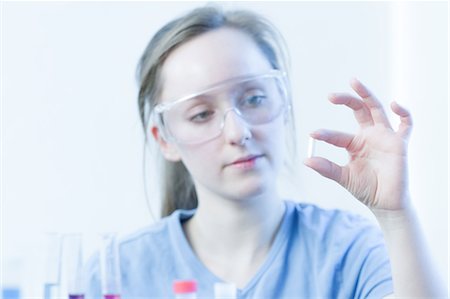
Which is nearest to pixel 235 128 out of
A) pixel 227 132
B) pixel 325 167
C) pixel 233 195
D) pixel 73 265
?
pixel 227 132

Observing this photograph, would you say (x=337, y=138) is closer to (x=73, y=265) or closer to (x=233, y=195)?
(x=233, y=195)

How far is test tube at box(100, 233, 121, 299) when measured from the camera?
999 millimetres

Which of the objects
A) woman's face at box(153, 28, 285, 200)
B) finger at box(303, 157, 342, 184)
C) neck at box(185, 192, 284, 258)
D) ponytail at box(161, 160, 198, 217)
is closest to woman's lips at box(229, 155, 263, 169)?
woman's face at box(153, 28, 285, 200)

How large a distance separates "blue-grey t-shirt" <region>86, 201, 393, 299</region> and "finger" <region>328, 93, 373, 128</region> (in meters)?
0.27

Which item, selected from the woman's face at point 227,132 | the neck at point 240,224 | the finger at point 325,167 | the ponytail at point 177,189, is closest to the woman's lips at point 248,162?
the woman's face at point 227,132

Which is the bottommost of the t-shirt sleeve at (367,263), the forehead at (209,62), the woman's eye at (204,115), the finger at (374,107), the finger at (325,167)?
Result: the t-shirt sleeve at (367,263)

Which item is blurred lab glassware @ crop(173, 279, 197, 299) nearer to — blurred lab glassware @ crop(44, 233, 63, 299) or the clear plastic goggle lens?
blurred lab glassware @ crop(44, 233, 63, 299)

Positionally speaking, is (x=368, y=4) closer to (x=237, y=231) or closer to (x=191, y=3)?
(x=191, y=3)

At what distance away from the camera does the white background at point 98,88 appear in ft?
5.18

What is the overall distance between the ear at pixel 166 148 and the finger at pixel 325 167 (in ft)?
1.41

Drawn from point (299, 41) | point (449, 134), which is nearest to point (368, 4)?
point (299, 41)

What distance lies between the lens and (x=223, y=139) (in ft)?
3.81

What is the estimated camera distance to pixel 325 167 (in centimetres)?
95

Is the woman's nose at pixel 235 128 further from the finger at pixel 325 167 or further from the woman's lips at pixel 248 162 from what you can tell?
the finger at pixel 325 167
